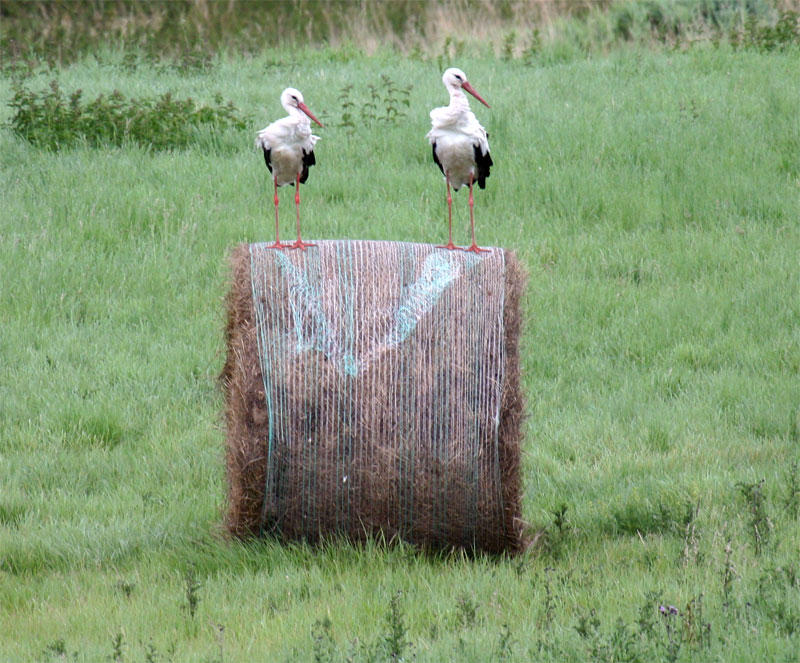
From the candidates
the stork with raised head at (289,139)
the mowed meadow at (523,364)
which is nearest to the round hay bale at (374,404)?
the mowed meadow at (523,364)

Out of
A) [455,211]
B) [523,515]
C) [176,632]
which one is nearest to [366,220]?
[455,211]

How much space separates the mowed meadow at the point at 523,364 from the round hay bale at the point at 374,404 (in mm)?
216

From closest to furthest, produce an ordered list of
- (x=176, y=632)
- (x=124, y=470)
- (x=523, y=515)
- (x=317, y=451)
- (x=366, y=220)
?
(x=176, y=632)
(x=317, y=451)
(x=523, y=515)
(x=124, y=470)
(x=366, y=220)

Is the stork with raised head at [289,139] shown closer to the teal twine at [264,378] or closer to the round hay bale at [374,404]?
the teal twine at [264,378]

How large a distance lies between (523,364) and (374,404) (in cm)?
314

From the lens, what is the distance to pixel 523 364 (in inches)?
338

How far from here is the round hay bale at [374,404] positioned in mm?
5637

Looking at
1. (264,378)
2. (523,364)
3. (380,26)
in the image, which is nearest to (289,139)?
(264,378)

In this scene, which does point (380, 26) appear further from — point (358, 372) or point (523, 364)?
point (358, 372)

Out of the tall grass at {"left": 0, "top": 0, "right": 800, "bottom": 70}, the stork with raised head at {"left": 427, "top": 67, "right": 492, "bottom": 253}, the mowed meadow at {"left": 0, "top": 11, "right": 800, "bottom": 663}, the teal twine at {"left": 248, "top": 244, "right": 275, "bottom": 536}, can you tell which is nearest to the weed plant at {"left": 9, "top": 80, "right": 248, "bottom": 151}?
the mowed meadow at {"left": 0, "top": 11, "right": 800, "bottom": 663}

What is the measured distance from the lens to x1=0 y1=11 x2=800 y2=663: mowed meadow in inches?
193

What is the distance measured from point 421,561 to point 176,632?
133 centimetres

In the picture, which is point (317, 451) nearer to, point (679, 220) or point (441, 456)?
point (441, 456)

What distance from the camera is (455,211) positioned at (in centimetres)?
1097
